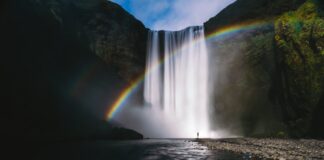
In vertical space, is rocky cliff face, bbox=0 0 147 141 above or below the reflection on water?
above

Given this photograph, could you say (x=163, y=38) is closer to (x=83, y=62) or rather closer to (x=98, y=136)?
(x=83, y=62)

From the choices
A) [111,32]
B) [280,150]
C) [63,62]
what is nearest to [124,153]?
[280,150]

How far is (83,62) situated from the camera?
48.2 m

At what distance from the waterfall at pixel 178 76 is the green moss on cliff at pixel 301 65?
57.6 feet

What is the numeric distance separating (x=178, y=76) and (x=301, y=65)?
26300mm

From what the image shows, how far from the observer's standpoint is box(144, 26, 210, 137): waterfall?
55.4m

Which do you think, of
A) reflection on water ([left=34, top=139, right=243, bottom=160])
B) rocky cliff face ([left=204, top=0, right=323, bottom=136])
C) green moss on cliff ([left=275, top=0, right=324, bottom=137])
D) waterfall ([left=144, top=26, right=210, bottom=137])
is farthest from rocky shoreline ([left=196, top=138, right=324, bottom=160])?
waterfall ([left=144, top=26, right=210, bottom=137])

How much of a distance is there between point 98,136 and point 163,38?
1132 inches

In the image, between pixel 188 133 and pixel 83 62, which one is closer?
pixel 83 62

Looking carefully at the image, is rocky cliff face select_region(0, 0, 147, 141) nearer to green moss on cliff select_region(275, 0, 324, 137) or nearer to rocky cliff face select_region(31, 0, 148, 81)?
rocky cliff face select_region(31, 0, 148, 81)

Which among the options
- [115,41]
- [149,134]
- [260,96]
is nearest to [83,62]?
[115,41]

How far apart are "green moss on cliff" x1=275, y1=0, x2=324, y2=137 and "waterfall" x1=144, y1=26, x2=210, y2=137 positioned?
57.6ft

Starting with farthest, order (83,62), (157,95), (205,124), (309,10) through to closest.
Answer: (157,95) < (205,124) < (83,62) < (309,10)

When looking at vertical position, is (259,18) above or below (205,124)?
above
